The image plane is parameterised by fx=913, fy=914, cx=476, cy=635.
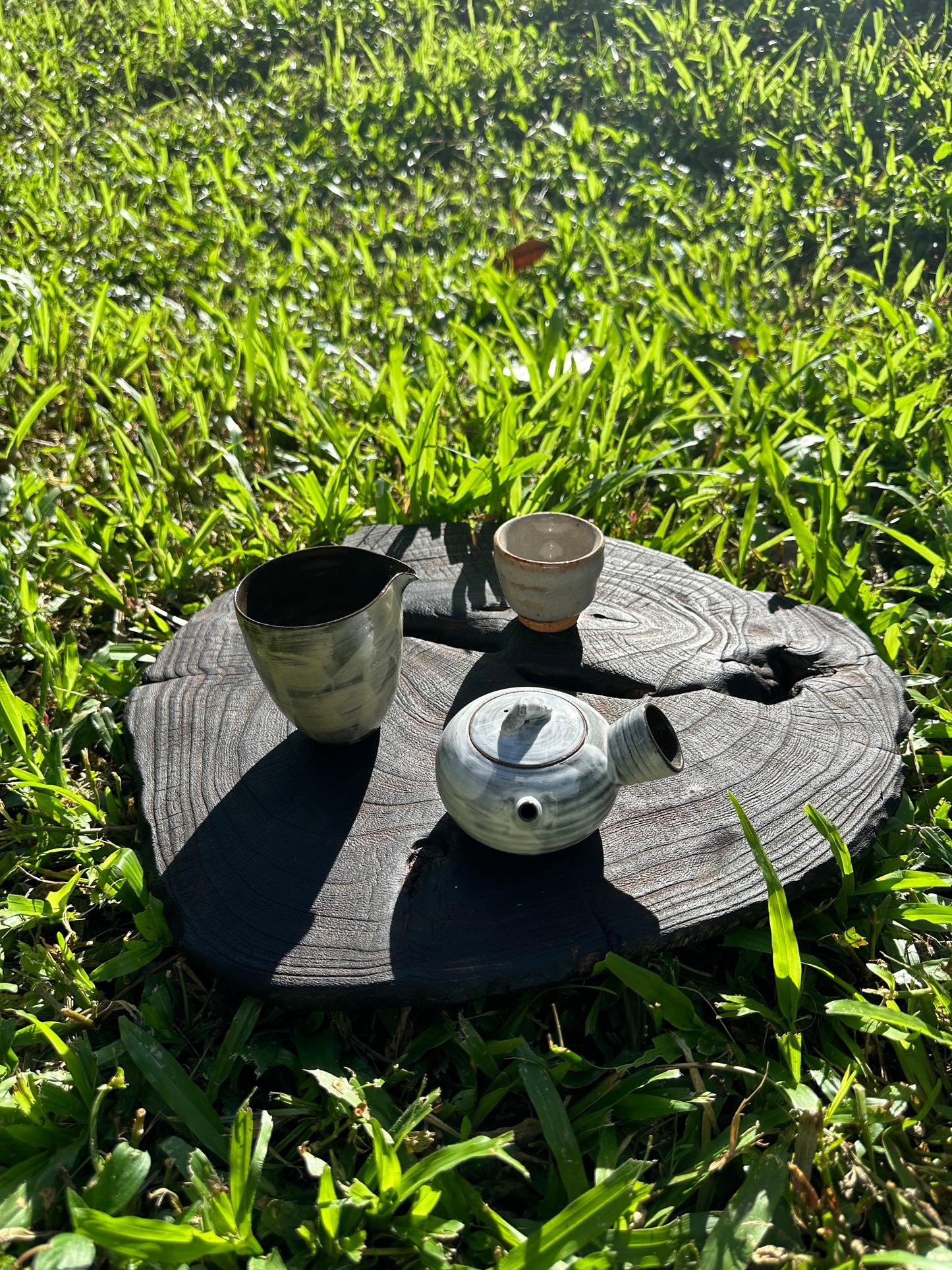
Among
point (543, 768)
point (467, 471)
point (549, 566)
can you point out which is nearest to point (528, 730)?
point (543, 768)

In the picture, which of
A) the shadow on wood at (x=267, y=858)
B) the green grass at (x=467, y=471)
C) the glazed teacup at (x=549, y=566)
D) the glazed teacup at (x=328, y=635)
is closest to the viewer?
the green grass at (x=467, y=471)

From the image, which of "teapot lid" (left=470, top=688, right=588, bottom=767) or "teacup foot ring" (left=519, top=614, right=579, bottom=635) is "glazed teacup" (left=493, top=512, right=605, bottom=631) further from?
"teapot lid" (left=470, top=688, right=588, bottom=767)

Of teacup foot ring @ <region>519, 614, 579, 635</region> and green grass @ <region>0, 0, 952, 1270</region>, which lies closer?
green grass @ <region>0, 0, 952, 1270</region>

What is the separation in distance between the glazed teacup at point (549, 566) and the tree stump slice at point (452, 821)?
0.24ft

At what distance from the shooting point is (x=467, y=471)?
2500 mm

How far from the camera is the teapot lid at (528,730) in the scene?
135 cm

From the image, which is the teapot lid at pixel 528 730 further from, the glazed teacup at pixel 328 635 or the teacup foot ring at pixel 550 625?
the teacup foot ring at pixel 550 625

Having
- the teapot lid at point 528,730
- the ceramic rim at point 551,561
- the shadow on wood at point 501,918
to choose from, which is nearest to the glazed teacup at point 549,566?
the ceramic rim at point 551,561

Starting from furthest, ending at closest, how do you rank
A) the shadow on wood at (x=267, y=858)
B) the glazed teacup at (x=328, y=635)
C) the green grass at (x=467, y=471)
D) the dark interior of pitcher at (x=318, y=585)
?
the dark interior of pitcher at (x=318, y=585) < the glazed teacup at (x=328, y=635) < the shadow on wood at (x=267, y=858) < the green grass at (x=467, y=471)

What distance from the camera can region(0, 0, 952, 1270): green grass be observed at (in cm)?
125

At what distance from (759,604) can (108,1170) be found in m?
1.53

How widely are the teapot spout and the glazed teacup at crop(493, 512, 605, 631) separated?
0.44 metres

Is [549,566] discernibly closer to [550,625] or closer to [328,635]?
[550,625]

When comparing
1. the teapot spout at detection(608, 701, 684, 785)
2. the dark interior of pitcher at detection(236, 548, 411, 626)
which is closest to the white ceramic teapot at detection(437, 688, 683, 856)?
the teapot spout at detection(608, 701, 684, 785)
